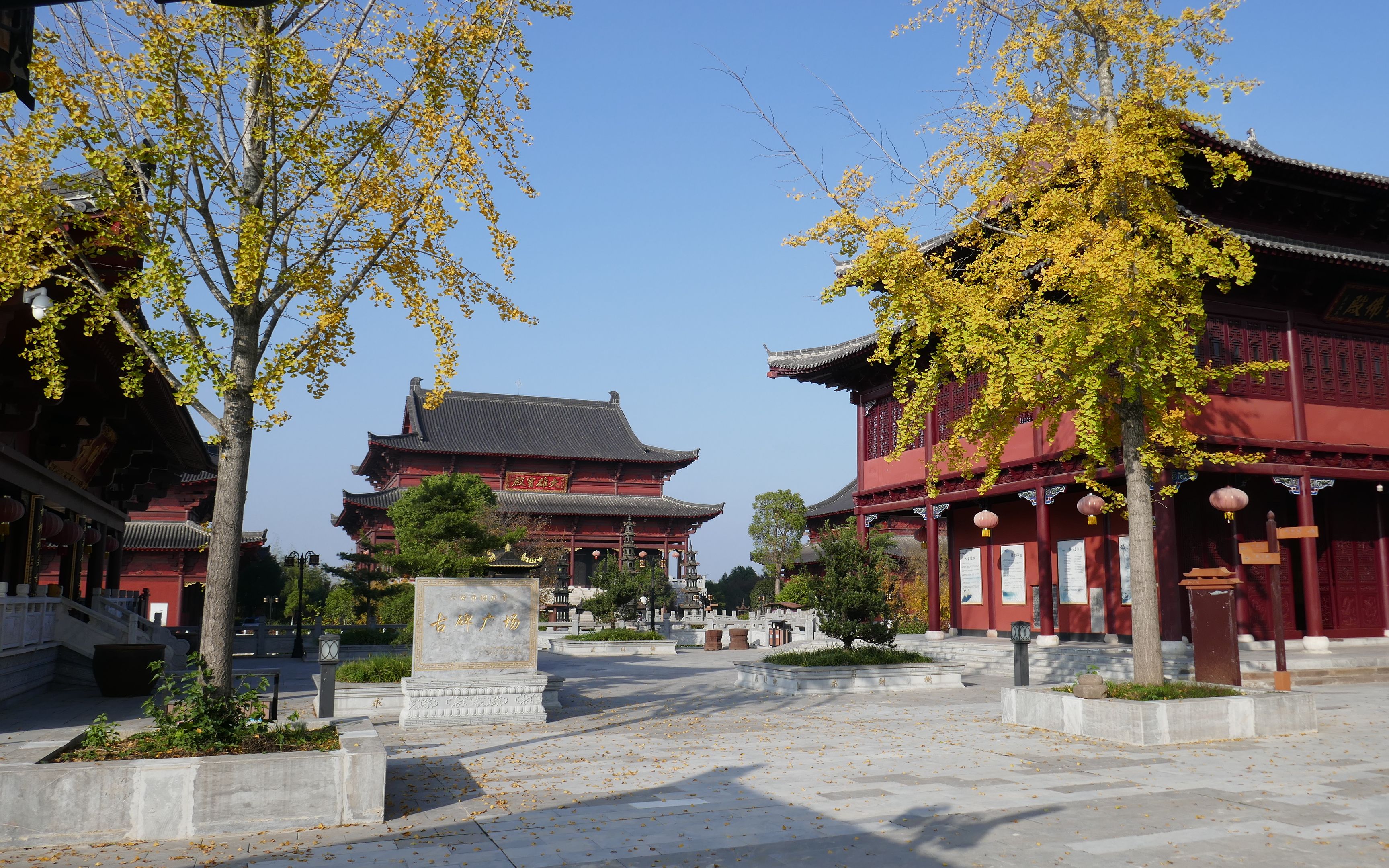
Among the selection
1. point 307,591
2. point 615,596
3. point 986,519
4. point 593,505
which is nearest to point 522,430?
point 593,505

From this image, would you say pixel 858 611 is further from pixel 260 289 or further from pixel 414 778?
pixel 260 289

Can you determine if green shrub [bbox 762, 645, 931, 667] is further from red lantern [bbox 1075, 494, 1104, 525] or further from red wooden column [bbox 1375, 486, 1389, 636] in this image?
red wooden column [bbox 1375, 486, 1389, 636]

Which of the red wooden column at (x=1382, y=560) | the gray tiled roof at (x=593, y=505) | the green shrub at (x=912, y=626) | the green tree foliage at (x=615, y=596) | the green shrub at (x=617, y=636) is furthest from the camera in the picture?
the gray tiled roof at (x=593, y=505)

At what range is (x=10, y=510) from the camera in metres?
13.4

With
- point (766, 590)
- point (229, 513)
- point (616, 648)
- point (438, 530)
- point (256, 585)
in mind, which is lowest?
point (616, 648)

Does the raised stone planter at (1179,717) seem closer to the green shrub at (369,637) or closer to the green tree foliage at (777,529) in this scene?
the green shrub at (369,637)

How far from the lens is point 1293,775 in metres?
7.88

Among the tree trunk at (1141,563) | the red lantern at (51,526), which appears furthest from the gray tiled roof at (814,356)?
the red lantern at (51,526)

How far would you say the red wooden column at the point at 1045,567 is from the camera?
747 inches

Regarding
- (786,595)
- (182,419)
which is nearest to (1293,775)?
(182,419)

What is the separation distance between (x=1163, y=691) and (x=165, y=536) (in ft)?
119

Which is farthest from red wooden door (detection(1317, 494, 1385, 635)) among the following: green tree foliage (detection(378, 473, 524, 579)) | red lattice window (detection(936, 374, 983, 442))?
green tree foliage (detection(378, 473, 524, 579))

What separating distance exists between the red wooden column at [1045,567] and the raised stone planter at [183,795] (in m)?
15.3

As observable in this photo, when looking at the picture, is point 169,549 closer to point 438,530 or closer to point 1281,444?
point 438,530
